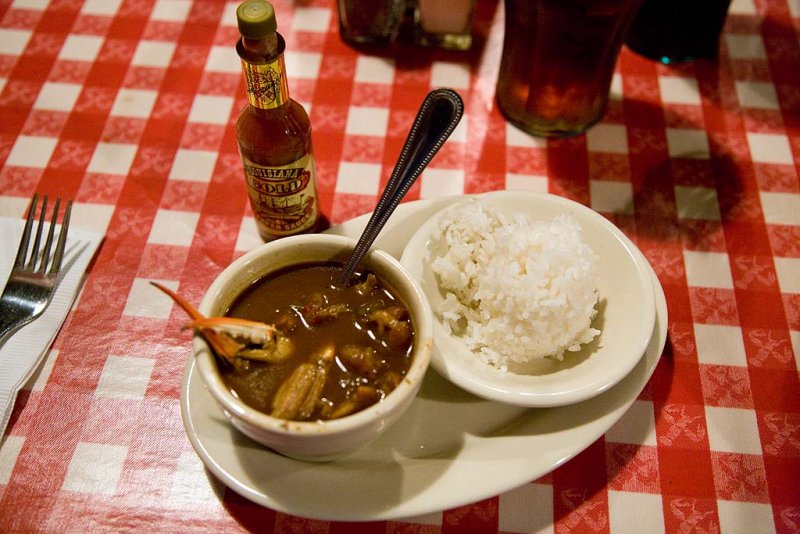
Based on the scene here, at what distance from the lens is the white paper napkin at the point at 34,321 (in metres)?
1.47

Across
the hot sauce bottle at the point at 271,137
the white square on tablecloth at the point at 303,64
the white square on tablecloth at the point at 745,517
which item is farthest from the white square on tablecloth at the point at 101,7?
the white square on tablecloth at the point at 745,517

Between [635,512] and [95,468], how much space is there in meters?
1.14

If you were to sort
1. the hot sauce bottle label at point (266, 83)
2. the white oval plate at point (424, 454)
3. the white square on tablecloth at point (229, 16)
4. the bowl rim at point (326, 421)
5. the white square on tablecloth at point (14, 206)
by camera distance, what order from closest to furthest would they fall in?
the bowl rim at point (326, 421), the white oval plate at point (424, 454), the hot sauce bottle label at point (266, 83), the white square on tablecloth at point (14, 206), the white square on tablecloth at point (229, 16)

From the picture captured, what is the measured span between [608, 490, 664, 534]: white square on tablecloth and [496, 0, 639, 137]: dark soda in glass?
3.57 ft

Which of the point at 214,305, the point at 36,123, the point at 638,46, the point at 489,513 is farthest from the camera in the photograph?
the point at 638,46

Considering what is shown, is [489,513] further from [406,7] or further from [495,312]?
[406,7]

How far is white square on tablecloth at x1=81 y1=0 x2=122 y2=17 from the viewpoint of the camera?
2344 mm

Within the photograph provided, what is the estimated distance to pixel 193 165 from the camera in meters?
1.95

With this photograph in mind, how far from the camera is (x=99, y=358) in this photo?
1567mm

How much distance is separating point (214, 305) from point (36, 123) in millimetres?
1212

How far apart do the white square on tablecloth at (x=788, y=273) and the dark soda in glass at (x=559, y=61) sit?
0.67m

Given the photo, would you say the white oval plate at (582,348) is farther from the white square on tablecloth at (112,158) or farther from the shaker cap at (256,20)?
the white square on tablecloth at (112,158)

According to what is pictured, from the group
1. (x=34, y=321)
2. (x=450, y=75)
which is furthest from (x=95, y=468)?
(x=450, y=75)

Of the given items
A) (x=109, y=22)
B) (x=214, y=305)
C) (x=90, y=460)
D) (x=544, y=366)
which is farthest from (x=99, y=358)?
(x=109, y=22)
